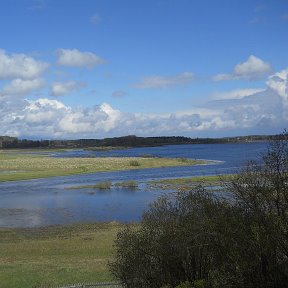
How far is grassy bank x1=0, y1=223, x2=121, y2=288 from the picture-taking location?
24266 millimetres

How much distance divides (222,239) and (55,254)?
853 inches

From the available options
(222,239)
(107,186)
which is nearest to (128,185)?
(107,186)

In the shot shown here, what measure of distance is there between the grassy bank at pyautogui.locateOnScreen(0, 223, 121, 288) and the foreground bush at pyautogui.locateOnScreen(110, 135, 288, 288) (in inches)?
325

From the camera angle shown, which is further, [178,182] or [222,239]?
[178,182]

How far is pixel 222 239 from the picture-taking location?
42.7 feet

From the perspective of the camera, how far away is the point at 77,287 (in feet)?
66.9

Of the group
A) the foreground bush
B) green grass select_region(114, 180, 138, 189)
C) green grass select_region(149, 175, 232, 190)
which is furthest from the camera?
green grass select_region(114, 180, 138, 189)

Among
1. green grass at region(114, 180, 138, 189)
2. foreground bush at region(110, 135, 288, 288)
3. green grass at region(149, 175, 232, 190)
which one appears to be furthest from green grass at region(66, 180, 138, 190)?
foreground bush at region(110, 135, 288, 288)

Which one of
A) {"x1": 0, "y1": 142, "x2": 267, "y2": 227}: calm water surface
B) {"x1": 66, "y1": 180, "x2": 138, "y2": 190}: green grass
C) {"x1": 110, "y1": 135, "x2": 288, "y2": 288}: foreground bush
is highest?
{"x1": 110, "y1": 135, "x2": 288, "y2": 288}: foreground bush

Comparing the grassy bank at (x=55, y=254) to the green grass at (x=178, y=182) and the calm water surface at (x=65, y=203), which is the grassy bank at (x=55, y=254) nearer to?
the calm water surface at (x=65, y=203)

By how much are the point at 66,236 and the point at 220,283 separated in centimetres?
2935

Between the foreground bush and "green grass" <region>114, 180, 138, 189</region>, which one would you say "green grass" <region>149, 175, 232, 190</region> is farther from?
the foreground bush

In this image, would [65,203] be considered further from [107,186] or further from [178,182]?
[178,182]

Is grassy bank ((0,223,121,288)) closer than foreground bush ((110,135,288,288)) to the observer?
No
